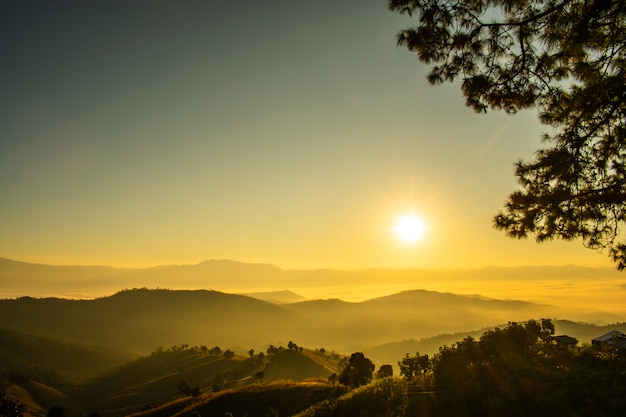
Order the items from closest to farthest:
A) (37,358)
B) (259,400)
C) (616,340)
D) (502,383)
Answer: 1. (502,383)
2. (616,340)
3. (259,400)
4. (37,358)

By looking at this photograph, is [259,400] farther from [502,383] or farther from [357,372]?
[502,383]

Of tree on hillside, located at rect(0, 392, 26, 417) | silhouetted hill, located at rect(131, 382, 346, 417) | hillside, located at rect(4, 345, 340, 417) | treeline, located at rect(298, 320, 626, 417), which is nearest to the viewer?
treeline, located at rect(298, 320, 626, 417)

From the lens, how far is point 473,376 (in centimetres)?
1697

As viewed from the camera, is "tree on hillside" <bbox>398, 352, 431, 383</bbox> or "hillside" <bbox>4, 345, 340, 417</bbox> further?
"hillside" <bbox>4, 345, 340, 417</bbox>

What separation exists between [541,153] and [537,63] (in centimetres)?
268

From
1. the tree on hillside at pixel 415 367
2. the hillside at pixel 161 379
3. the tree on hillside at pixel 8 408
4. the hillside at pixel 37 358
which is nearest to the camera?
the tree on hillside at pixel 415 367

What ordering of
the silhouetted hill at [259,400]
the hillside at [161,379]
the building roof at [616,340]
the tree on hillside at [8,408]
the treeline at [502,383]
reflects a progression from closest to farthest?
the treeline at [502,383] → the building roof at [616,340] → the tree on hillside at [8,408] → the silhouetted hill at [259,400] → the hillside at [161,379]

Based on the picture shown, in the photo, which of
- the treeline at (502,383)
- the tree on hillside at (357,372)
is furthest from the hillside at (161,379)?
the treeline at (502,383)

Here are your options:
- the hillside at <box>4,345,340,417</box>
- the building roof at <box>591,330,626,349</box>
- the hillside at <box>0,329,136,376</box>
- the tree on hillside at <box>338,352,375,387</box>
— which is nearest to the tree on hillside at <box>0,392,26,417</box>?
the tree on hillside at <box>338,352,375,387</box>

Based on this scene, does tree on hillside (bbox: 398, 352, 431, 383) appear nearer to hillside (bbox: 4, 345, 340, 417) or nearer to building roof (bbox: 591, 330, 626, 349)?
building roof (bbox: 591, 330, 626, 349)

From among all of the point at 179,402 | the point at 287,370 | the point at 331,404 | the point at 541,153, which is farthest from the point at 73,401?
the point at 541,153

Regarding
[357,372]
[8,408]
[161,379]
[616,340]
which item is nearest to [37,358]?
[161,379]

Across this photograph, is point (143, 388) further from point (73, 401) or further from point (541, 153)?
point (541, 153)

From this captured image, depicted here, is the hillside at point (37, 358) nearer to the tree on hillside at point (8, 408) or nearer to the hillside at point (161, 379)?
the hillside at point (161, 379)
